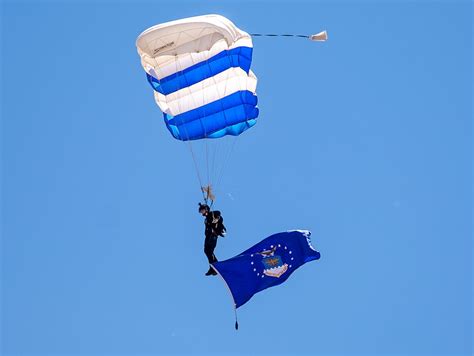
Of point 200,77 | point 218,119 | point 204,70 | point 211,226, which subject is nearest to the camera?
point 211,226

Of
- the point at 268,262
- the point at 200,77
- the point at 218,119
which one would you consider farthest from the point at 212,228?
the point at 200,77

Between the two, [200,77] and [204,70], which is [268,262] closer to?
[200,77]

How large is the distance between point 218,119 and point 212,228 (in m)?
2.64

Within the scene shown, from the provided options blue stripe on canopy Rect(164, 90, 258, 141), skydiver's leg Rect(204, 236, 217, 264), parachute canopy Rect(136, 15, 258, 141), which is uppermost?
parachute canopy Rect(136, 15, 258, 141)

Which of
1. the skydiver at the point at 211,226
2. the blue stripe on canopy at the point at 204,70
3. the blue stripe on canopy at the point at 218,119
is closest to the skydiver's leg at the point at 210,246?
the skydiver at the point at 211,226

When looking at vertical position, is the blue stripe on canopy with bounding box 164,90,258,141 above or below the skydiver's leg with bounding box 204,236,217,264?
above

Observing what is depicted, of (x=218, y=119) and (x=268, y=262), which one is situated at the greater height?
(x=218, y=119)

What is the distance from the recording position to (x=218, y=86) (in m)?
23.6

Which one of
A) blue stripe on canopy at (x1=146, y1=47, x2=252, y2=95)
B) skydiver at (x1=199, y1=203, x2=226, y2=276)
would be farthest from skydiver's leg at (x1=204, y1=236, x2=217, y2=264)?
blue stripe on canopy at (x1=146, y1=47, x2=252, y2=95)

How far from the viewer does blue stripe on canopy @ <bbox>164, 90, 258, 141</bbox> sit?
23531 millimetres

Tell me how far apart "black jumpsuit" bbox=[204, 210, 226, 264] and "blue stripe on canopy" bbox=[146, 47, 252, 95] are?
3005 millimetres

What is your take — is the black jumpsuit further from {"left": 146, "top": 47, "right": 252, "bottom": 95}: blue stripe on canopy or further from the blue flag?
{"left": 146, "top": 47, "right": 252, "bottom": 95}: blue stripe on canopy

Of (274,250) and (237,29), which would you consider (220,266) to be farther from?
(237,29)

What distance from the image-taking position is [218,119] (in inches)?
935
